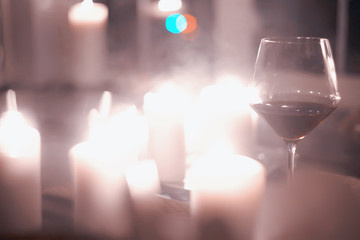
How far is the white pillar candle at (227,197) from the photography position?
17.1 inches

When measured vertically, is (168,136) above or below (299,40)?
below

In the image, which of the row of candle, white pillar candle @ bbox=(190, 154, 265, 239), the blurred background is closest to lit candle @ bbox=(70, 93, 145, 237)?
the row of candle

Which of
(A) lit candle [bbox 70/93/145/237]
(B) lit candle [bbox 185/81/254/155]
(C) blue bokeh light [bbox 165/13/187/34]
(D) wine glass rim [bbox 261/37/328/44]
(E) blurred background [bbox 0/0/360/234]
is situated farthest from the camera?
(C) blue bokeh light [bbox 165/13/187/34]

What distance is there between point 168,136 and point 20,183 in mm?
291

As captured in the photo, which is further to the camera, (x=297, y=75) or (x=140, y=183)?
(x=297, y=75)

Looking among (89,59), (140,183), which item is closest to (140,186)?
(140,183)

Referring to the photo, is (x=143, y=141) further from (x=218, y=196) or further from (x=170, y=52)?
(x=170, y=52)

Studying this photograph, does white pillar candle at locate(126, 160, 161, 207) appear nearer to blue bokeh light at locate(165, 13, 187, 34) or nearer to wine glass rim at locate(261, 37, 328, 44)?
wine glass rim at locate(261, 37, 328, 44)

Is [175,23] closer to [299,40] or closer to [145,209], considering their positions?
[299,40]

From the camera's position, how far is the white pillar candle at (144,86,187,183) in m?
0.78

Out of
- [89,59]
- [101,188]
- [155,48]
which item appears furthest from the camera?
[89,59]

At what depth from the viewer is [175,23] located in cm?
223

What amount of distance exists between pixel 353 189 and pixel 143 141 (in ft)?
1.19

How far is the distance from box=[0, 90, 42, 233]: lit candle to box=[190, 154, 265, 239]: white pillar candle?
0.25 m
